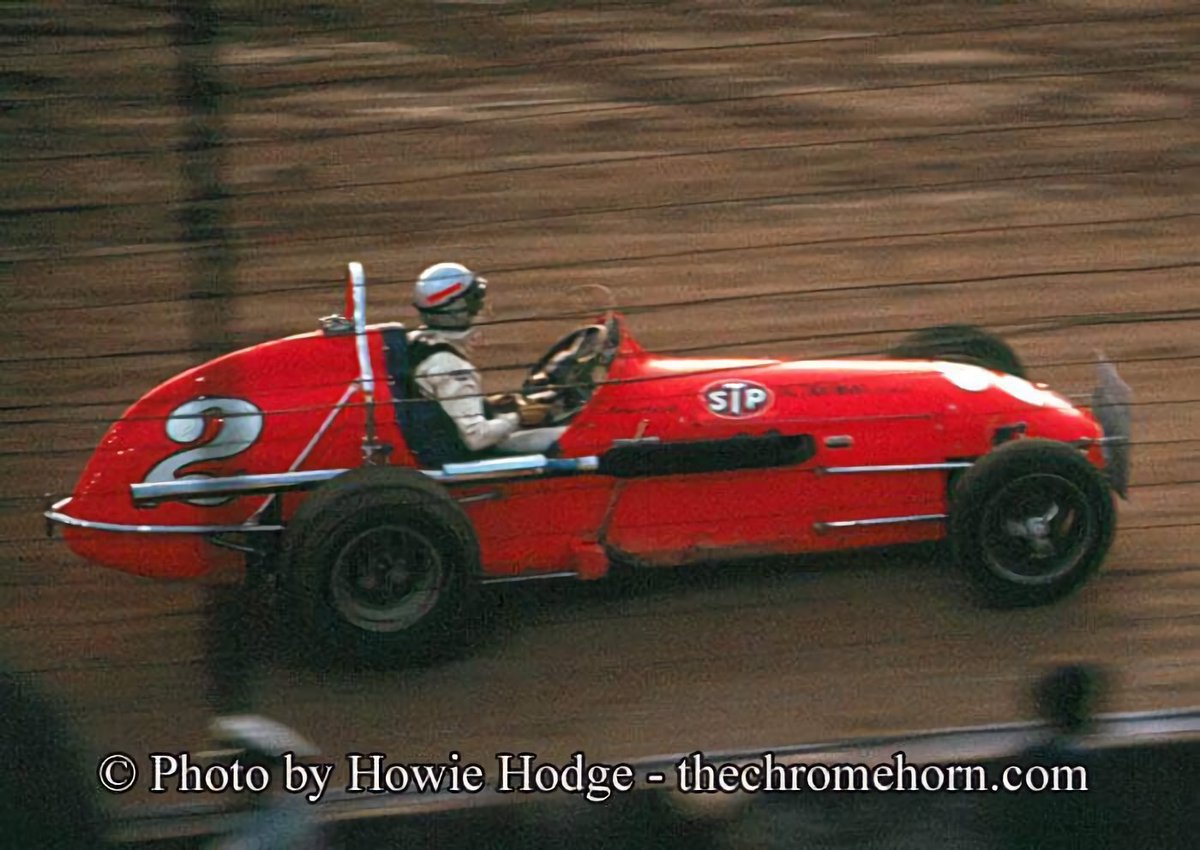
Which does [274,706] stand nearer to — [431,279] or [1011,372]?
[431,279]

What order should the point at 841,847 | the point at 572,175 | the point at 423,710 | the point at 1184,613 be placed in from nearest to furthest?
the point at 841,847 < the point at 572,175 < the point at 1184,613 < the point at 423,710

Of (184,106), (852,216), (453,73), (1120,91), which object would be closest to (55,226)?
(184,106)

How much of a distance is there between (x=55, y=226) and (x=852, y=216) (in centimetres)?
114

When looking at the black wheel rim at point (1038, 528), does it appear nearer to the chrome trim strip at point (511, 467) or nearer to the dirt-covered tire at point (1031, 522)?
the dirt-covered tire at point (1031, 522)

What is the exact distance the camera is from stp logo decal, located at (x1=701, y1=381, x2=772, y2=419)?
3807mm

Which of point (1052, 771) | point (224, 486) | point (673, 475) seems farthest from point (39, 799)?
point (673, 475)

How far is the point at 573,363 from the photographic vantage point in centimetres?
401

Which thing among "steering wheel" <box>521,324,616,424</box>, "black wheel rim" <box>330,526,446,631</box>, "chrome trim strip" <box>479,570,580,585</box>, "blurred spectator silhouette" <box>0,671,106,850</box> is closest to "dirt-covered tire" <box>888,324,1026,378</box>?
"steering wheel" <box>521,324,616,424</box>

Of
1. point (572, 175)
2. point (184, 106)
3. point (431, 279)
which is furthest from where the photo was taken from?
point (431, 279)

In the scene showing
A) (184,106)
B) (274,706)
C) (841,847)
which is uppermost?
(184,106)

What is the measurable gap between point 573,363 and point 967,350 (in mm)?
907

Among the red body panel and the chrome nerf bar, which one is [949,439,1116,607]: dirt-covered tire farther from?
the chrome nerf bar

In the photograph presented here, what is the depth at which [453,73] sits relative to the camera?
276cm

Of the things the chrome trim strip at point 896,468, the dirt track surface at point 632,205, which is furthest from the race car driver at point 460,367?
the chrome trim strip at point 896,468
